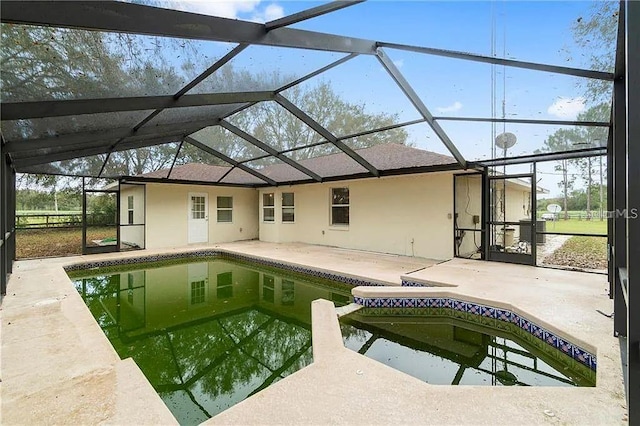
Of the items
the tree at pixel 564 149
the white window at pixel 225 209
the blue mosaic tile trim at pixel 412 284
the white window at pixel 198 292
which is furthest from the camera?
the white window at pixel 225 209

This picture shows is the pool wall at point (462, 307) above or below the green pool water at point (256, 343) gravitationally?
above

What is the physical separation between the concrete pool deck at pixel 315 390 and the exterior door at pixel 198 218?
7.34m

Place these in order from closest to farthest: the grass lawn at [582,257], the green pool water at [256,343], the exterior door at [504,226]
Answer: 1. the green pool water at [256,343]
2. the exterior door at [504,226]
3. the grass lawn at [582,257]

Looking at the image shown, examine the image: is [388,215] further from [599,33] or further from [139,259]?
[139,259]

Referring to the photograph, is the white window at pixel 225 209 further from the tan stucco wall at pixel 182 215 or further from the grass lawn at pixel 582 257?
the grass lawn at pixel 582 257

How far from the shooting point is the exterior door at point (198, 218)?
37.8ft

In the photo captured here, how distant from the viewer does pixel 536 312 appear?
386 centimetres

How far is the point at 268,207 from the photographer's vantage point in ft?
41.9

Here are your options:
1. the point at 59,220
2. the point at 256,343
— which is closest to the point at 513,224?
the point at 256,343

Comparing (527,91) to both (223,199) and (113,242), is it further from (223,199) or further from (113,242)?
(113,242)

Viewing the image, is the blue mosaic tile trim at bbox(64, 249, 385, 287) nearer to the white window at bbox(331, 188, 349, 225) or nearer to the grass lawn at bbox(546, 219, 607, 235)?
the white window at bbox(331, 188, 349, 225)

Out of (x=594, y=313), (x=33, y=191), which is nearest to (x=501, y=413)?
(x=594, y=313)

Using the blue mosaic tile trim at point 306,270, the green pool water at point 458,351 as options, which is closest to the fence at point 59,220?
the blue mosaic tile trim at point 306,270

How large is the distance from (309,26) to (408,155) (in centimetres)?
518
